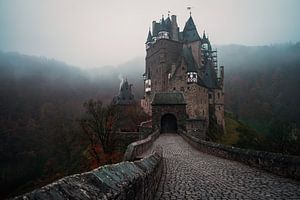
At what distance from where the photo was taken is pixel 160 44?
59719 mm

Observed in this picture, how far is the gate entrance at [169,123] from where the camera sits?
114 ft

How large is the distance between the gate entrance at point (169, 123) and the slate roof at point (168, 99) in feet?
7.25

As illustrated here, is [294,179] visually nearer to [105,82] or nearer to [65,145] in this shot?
[65,145]

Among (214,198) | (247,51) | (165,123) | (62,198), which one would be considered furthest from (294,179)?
(247,51)

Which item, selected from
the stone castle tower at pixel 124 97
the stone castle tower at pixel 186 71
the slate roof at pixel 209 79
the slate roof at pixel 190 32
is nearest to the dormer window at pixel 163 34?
the stone castle tower at pixel 186 71

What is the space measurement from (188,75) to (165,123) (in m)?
18.0

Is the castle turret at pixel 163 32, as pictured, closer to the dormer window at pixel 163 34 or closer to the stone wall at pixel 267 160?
the dormer window at pixel 163 34

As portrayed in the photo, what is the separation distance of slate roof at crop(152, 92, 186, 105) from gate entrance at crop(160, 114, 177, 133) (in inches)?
87.0

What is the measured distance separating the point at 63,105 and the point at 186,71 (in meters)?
43.3

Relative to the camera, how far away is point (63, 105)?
79.0 meters

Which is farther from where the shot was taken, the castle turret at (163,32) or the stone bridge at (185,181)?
the castle turret at (163,32)

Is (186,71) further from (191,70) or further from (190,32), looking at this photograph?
(190,32)

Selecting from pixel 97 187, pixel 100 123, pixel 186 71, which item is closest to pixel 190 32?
pixel 186 71

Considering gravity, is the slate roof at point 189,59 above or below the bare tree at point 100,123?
above
